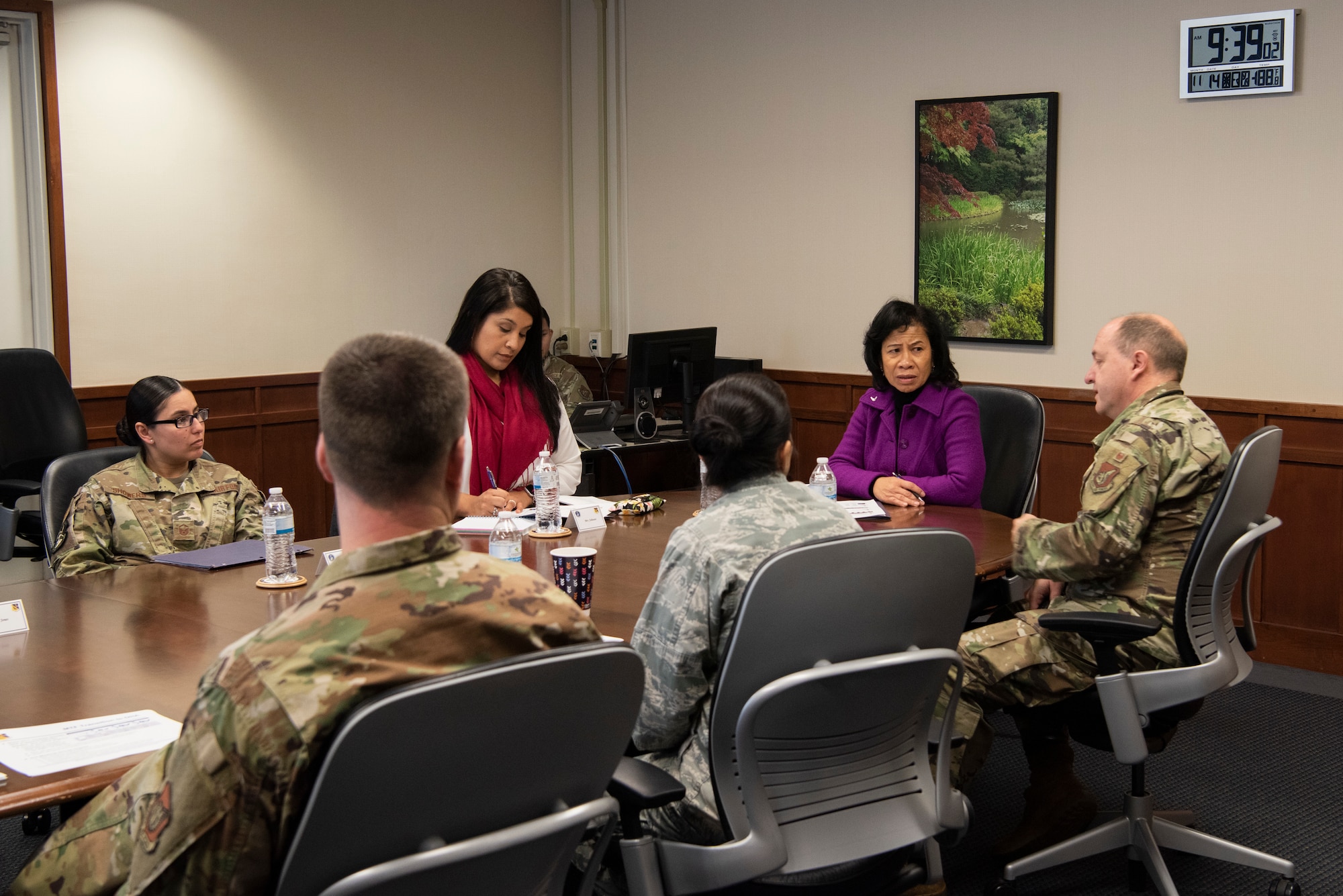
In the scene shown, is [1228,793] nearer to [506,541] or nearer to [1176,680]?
[1176,680]

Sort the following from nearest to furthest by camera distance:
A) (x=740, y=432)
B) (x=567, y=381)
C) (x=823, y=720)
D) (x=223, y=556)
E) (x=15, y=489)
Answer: (x=823, y=720), (x=740, y=432), (x=223, y=556), (x=15, y=489), (x=567, y=381)

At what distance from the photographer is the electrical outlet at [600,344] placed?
6.66 metres

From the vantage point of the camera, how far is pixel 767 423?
205 centimetres

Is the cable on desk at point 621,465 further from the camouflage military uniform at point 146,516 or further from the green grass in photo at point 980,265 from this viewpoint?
the camouflage military uniform at point 146,516

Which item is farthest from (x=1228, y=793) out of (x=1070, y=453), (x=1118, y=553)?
(x=1070, y=453)

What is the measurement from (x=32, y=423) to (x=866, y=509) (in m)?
3.22

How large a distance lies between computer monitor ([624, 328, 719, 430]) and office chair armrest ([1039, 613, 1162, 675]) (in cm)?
281

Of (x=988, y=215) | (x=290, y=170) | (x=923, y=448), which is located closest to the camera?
(x=923, y=448)

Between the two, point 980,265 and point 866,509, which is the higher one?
point 980,265

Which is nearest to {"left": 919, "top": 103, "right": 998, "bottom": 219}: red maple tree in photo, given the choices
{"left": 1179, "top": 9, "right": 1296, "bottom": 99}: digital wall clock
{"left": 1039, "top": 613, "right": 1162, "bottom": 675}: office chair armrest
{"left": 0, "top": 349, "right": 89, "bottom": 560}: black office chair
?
{"left": 1179, "top": 9, "right": 1296, "bottom": 99}: digital wall clock

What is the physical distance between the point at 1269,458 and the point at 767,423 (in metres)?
1.35

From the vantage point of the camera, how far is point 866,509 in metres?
3.38

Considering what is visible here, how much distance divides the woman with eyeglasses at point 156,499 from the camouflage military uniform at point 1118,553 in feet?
6.49

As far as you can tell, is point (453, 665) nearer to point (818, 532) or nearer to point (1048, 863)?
point (818, 532)
